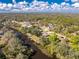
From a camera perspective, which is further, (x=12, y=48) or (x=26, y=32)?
(x=26, y=32)

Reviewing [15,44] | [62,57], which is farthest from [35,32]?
[62,57]

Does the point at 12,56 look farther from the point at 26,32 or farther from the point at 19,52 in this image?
the point at 26,32

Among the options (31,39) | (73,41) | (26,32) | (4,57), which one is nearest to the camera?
(4,57)

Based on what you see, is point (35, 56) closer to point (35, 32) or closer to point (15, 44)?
point (15, 44)

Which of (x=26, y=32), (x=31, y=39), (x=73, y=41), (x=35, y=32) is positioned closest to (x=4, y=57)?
(x=73, y=41)

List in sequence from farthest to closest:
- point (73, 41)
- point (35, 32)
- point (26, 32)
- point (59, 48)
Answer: point (26, 32), point (35, 32), point (73, 41), point (59, 48)

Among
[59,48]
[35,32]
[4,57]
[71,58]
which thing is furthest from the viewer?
[35,32]

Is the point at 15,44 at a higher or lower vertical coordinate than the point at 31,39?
higher

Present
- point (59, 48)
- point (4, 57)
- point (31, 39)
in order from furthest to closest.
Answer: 1. point (31, 39)
2. point (59, 48)
3. point (4, 57)

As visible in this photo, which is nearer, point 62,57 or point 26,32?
point 62,57
